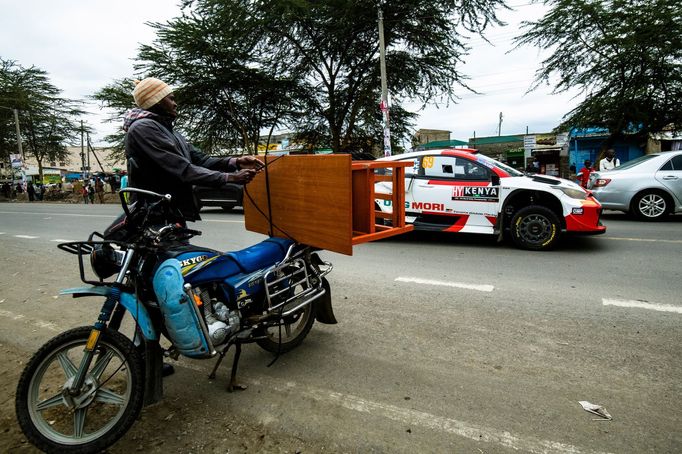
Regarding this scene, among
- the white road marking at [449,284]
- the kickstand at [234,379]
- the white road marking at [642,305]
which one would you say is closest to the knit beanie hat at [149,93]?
the kickstand at [234,379]

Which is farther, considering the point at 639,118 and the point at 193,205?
the point at 639,118

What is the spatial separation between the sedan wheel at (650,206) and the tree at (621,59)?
24.7 ft

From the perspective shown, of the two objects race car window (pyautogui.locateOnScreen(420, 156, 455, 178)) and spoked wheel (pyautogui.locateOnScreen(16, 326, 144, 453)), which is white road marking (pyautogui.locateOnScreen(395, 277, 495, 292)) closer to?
race car window (pyautogui.locateOnScreen(420, 156, 455, 178))

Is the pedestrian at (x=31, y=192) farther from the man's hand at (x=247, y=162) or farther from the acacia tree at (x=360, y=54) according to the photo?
the man's hand at (x=247, y=162)

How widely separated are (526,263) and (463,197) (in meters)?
1.75

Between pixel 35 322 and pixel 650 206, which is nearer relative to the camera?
pixel 35 322

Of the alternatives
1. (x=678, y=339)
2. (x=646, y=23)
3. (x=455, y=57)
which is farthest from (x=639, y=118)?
(x=678, y=339)

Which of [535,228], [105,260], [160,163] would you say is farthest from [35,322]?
[535,228]

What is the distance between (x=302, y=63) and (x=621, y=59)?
522 inches

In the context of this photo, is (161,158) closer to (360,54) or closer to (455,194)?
(455,194)

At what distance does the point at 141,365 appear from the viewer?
2.29 meters

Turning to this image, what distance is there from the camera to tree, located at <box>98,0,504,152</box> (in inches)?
699

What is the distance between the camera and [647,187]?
958 centimetres

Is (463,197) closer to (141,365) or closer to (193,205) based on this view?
(193,205)
